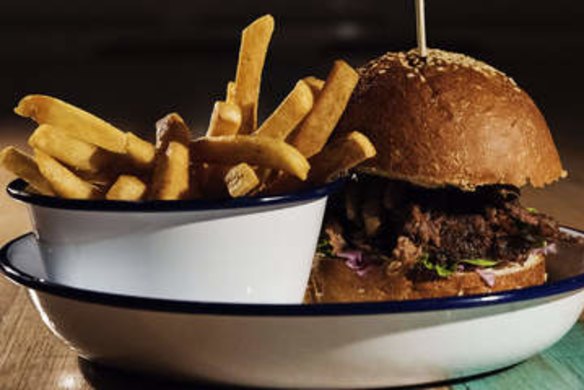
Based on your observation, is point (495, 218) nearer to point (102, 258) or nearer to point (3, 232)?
point (102, 258)

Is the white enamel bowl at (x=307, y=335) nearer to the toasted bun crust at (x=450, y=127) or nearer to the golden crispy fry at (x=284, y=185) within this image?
the golden crispy fry at (x=284, y=185)

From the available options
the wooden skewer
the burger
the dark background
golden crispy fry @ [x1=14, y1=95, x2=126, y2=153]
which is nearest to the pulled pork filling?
the burger

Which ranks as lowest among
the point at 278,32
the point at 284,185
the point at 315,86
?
the point at 278,32

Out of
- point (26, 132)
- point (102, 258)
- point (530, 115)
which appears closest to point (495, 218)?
point (530, 115)

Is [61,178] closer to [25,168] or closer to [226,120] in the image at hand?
[25,168]

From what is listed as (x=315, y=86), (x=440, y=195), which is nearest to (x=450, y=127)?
(x=440, y=195)
